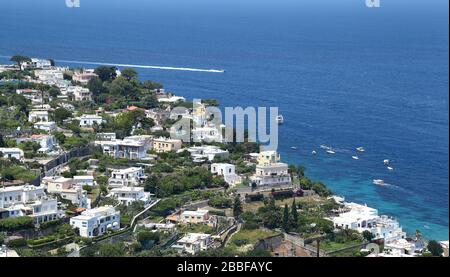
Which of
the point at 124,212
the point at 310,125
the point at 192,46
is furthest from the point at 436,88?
the point at 124,212

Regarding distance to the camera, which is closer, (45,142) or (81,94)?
(45,142)

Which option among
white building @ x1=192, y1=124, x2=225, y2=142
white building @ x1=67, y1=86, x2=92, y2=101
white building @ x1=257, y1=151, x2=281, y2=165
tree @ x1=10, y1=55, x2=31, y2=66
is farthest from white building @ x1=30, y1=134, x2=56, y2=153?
tree @ x1=10, y1=55, x2=31, y2=66

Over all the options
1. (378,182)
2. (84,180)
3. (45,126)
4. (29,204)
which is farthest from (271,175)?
(45,126)

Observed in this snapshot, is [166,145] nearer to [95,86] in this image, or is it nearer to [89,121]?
[89,121]

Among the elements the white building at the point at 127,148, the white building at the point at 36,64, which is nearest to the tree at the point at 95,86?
the white building at the point at 36,64

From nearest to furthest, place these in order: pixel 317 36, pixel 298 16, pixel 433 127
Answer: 1. pixel 433 127
2. pixel 317 36
3. pixel 298 16

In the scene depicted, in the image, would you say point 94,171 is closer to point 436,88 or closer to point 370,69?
point 436,88
